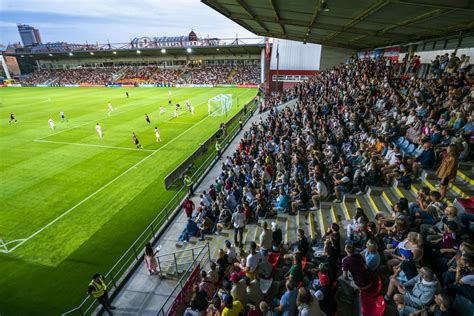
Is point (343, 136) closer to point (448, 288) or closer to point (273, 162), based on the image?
point (273, 162)

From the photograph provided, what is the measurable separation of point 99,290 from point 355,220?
22.8 feet

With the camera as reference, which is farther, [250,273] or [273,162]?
[273,162]

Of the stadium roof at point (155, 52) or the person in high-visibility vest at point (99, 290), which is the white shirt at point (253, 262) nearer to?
the person in high-visibility vest at point (99, 290)

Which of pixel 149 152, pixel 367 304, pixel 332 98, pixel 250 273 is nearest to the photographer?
pixel 367 304

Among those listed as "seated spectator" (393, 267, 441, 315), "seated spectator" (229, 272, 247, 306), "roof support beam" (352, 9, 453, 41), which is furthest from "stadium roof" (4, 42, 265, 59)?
"seated spectator" (393, 267, 441, 315)

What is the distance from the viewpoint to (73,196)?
1482 cm

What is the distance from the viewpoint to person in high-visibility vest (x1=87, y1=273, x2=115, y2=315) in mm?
7391

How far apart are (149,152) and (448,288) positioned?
19.7 metres

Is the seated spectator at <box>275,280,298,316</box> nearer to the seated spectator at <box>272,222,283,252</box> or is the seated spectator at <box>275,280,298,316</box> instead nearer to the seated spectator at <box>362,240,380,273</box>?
the seated spectator at <box>362,240,380,273</box>

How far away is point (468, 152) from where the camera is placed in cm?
785

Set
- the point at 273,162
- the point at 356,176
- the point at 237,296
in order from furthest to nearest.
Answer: the point at 273,162, the point at 356,176, the point at 237,296

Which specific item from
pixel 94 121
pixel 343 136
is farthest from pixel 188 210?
pixel 94 121

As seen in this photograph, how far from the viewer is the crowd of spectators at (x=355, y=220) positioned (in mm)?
4711

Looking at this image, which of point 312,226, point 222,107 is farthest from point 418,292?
point 222,107
